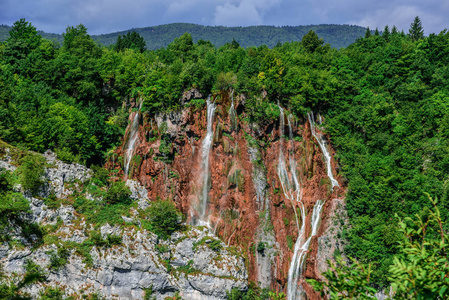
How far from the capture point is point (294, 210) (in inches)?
1597

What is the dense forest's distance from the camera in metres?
37.8

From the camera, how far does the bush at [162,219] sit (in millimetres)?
38531

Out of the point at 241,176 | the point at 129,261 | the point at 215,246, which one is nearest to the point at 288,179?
the point at 241,176

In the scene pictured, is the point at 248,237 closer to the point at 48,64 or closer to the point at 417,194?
the point at 417,194

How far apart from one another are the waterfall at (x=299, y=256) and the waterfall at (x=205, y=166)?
33.3 feet

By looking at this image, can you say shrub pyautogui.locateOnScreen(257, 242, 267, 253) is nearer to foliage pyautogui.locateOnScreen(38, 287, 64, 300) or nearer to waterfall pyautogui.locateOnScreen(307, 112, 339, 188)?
waterfall pyautogui.locateOnScreen(307, 112, 339, 188)

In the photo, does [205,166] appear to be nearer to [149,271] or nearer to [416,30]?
[149,271]

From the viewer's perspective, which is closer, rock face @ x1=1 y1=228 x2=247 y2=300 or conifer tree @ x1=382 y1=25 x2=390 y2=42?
rock face @ x1=1 y1=228 x2=247 y2=300

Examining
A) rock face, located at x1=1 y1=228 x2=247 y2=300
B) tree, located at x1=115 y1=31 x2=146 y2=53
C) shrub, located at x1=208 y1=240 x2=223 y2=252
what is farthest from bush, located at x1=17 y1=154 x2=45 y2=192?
tree, located at x1=115 y1=31 x2=146 y2=53

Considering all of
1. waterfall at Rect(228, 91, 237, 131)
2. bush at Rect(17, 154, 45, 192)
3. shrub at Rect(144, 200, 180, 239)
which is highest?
waterfall at Rect(228, 91, 237, 131)

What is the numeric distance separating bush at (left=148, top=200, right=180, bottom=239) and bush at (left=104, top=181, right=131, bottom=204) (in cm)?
327

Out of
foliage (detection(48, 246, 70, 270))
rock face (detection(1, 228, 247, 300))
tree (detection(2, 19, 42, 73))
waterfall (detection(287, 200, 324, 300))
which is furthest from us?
tree (detection(2, 19, 42, 73))

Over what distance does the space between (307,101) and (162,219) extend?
22.6 meters

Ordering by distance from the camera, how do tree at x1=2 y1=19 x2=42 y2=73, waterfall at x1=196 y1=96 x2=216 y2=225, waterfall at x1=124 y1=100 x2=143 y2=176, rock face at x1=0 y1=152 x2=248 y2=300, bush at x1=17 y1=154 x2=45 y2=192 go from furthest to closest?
tree at x1=2 y1=19 x2=42 y2=73
waterfall at x1=124 y1=100 x2=143 y2=176
waterfall at x1=196 y1=96 x2=216 y2=225
bush at x1=17 y1=154 x2=45 y2=192
rock face at x1=0 y1=152 x2=248 y2=300
